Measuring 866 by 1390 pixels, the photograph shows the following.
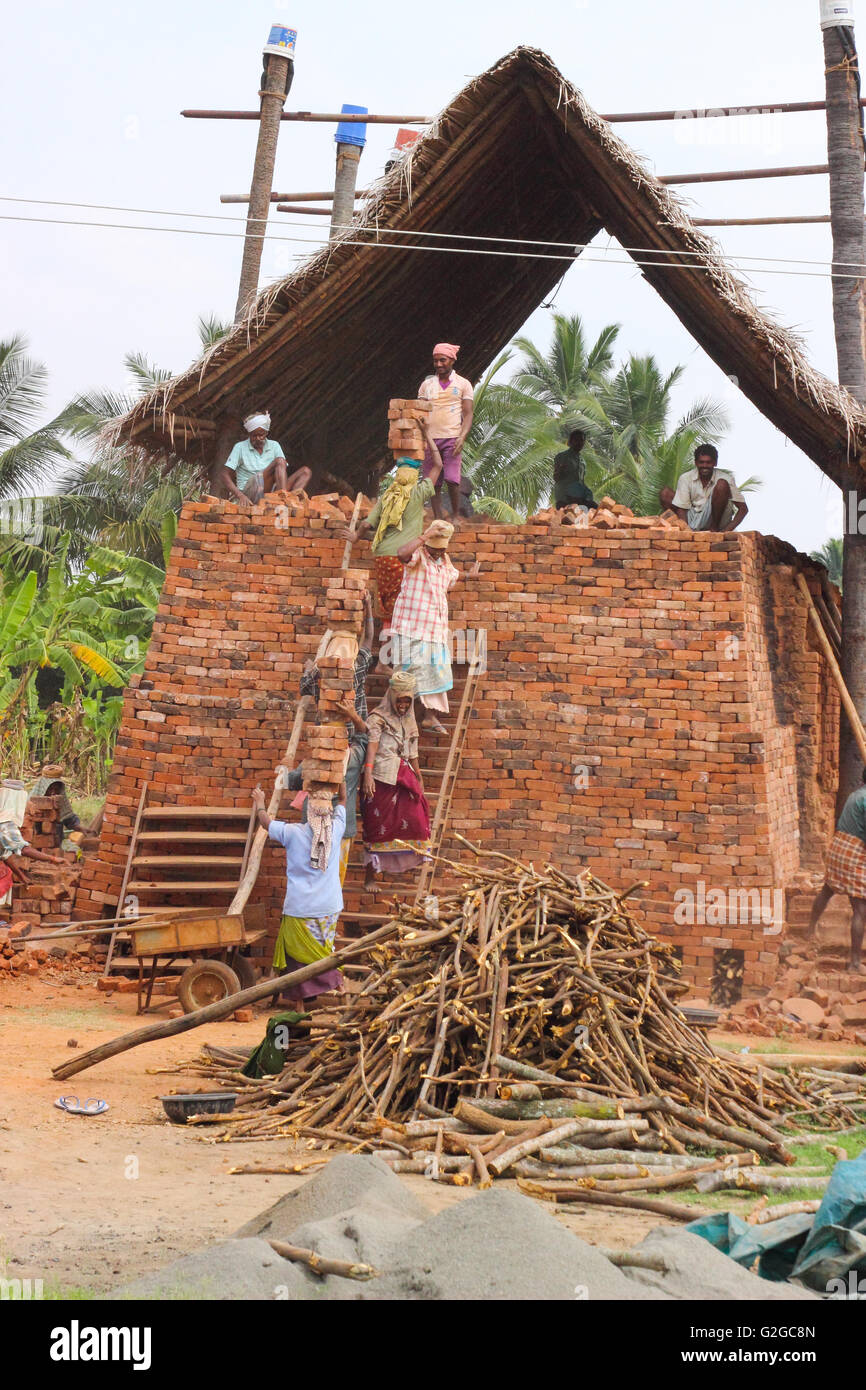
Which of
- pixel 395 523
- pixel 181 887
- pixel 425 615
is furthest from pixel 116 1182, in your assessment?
pixel 395 523

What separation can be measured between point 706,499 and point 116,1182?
7.64m

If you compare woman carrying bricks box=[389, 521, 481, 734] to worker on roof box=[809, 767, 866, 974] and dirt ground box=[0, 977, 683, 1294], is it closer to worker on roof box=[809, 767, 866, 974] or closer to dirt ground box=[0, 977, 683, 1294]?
worker on roof box=[809, 767, 866, 974]

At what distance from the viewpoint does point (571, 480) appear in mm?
12055

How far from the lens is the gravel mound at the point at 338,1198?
4.58 metres

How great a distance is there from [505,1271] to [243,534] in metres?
7.60

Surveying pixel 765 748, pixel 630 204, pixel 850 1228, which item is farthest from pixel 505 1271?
pixel 630 204

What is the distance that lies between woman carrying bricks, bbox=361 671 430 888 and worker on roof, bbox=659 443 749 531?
2.94 metres

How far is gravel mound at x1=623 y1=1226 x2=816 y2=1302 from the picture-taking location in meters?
3.91

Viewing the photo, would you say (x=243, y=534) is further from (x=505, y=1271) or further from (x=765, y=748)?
(x=505, y=1271)

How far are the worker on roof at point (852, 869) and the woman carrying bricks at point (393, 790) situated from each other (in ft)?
9.91

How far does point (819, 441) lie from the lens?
11688 mm

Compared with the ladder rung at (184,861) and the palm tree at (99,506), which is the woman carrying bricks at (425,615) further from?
the palm tree at (99,506)

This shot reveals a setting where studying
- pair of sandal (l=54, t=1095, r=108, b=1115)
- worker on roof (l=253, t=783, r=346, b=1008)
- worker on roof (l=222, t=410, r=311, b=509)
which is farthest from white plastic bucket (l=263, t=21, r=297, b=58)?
pair of sandal (l=54, t=1095, r=108, b=1115)

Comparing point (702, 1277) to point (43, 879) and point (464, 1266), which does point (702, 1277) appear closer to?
point (464, 1266)
